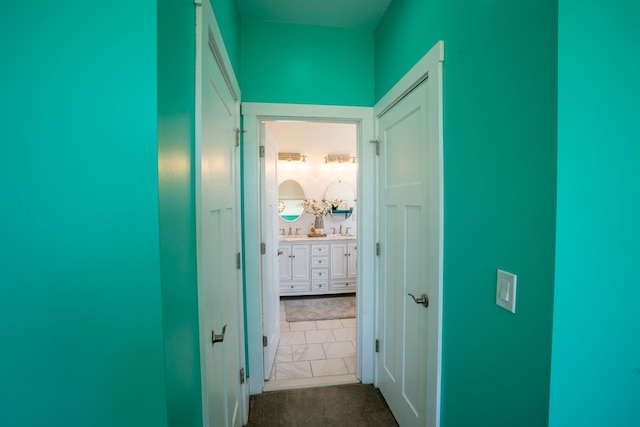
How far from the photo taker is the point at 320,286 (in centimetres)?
383

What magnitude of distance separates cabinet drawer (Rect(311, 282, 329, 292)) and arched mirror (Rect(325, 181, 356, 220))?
43.8 inches

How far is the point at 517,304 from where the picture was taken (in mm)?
786

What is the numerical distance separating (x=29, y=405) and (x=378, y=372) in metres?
1.95

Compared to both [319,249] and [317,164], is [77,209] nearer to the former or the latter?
[319,249]

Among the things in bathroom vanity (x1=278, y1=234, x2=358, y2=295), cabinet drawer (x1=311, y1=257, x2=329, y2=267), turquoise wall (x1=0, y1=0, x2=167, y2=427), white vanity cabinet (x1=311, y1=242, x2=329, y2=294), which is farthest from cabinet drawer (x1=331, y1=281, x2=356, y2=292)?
turquoise wall (x1=0, y1=0, x2=167, y2=427)

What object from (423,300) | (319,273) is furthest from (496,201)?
(319,273)

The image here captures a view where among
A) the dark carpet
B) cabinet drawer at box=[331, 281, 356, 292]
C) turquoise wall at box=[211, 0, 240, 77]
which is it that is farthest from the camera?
cabinet drawer at box=[331, 281, 356, 292]

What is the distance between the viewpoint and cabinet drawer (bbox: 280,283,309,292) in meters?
3.76

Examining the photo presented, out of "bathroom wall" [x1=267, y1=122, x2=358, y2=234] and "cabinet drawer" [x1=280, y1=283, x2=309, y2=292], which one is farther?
"bathroom wall" [x1=267, y1=122, x2=358, y2=234]

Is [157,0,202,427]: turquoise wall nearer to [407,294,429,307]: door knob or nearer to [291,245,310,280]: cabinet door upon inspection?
[407,294,429,307]: door knob

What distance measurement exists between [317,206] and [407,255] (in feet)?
9.07

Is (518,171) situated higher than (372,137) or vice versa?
(372,137)

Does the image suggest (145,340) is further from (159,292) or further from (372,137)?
(372,137)

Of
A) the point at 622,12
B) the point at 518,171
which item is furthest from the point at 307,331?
the point at 622,12
